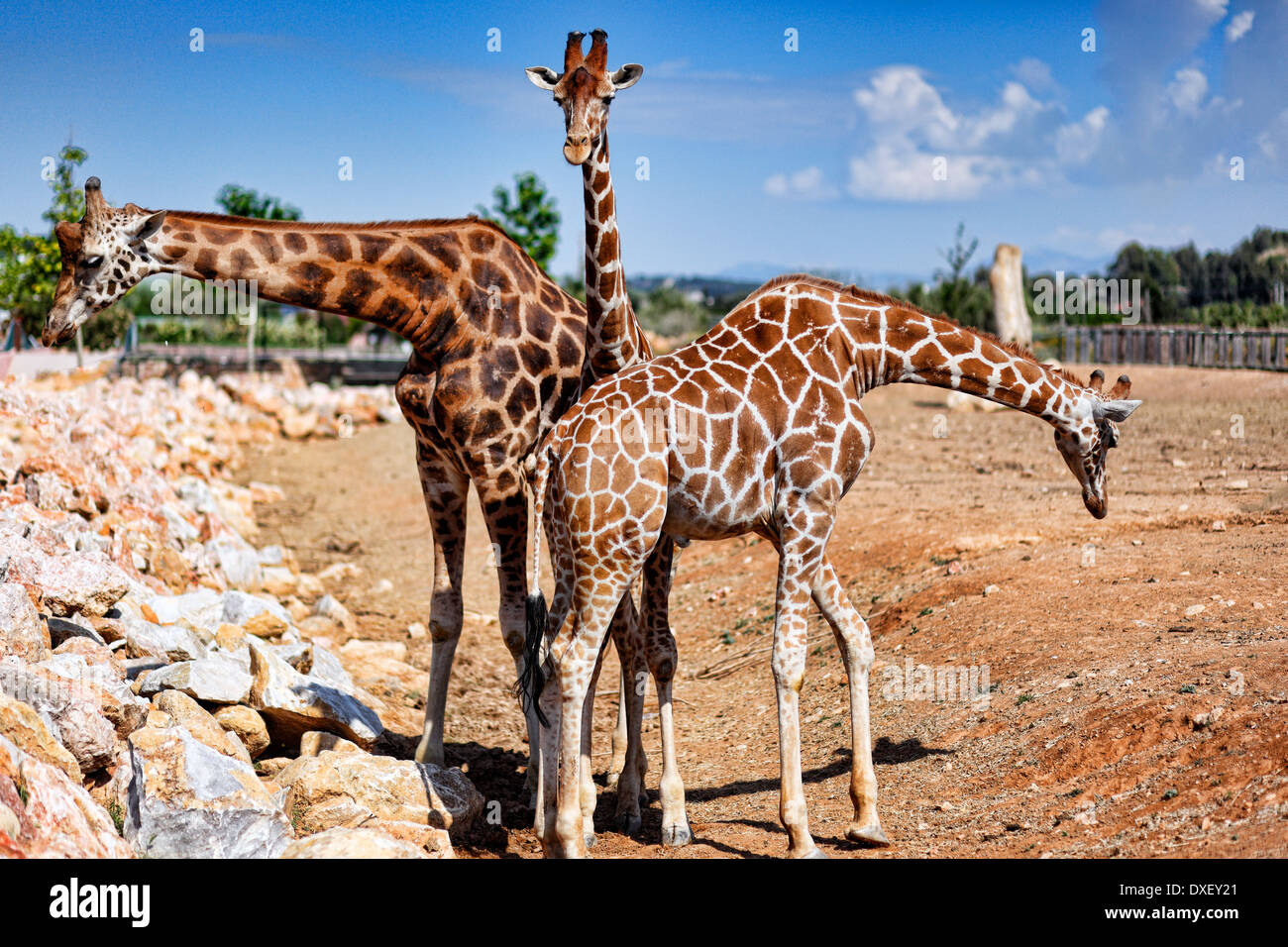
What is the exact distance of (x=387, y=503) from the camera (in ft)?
66.8

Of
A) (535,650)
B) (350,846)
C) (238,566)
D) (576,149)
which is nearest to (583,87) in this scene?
(576,149)

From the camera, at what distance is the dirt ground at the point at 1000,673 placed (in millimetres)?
6285

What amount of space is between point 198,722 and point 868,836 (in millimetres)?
4280

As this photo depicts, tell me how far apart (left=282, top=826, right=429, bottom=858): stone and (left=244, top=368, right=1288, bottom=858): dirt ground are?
156 centimetres

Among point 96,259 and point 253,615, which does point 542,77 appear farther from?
point 253,615

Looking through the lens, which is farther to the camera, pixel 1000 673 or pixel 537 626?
pixel 1000 673

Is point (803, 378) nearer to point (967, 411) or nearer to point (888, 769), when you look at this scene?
point (888, 769)

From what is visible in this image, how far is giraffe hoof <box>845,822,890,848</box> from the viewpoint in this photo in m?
6.47

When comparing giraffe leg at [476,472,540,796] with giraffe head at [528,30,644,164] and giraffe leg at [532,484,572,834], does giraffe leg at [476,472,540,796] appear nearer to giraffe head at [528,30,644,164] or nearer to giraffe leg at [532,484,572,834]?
giraffe leg at [532,484,572,834]

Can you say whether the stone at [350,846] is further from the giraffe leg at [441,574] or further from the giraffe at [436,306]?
the giraffe leg at [441,574]

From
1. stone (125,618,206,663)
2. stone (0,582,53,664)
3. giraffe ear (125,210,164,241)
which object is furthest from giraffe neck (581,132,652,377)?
stone (0,582,53,664)

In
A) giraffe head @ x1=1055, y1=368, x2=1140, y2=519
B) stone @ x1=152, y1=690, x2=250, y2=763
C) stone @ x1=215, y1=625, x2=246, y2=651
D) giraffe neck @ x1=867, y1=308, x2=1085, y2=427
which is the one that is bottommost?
stone @ x1=152, y1=690, x2=250, y2=763

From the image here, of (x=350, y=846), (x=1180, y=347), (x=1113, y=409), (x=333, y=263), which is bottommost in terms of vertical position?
(x=350, y=846)

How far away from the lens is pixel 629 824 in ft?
24.6
